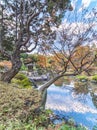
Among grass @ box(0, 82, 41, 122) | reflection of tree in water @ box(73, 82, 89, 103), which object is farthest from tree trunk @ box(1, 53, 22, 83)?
reflection of tree in water @ box(73, 82, 89, 103)

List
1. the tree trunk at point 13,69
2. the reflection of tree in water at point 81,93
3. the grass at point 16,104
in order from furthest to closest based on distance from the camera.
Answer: the reflection of tree in water at point 81,93
the tree trunk at point 13,69
the grass at point 16,104

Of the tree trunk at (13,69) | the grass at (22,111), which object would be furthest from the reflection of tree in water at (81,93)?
the grass at (22,111)

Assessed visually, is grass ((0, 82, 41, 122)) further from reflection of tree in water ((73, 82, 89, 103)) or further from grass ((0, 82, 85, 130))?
reflection of tree in water ((73, 82, 89, 103))

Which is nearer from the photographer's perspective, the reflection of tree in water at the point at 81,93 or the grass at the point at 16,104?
the grass at the point at 16,104

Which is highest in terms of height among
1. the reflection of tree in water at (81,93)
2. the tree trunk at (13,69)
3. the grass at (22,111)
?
the tree trunk at (13,69)

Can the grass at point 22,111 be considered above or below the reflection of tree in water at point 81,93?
above

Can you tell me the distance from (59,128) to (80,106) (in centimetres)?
785

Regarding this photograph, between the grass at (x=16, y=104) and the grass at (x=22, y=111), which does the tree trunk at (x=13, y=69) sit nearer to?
the grass at (x=16, y=104)

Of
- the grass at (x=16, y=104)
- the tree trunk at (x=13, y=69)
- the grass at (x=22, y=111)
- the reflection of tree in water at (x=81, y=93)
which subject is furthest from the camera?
the reflection of tree in water at (x=81, y=93)

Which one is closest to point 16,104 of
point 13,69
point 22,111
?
point 22,111

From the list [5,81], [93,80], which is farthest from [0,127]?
[93,80]

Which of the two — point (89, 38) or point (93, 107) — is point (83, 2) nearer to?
point (89, 38)

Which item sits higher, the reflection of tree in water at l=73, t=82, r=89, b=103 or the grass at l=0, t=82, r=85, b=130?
the grass at l=0, t=82, r=85, b=130

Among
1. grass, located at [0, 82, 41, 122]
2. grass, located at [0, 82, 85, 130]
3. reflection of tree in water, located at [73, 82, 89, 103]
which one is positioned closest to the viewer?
grass, located at [0, 82, 85, 130]
